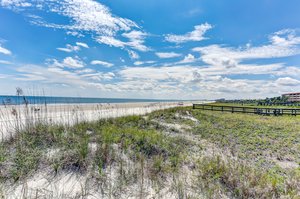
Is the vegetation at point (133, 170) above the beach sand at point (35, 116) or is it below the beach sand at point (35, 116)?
below

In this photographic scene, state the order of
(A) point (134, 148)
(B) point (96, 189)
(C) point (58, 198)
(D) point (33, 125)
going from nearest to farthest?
(C) point (58, 198) → (B) point (96, 189) → (A) point (134, 148) → (D) point (33, 125)

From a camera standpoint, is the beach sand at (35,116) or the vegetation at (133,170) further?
the beach sand at (35,116)

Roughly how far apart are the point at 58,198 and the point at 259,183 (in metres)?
3.83

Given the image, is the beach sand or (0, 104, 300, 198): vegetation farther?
the beach sand

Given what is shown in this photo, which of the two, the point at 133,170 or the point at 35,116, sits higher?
the point at 35,116

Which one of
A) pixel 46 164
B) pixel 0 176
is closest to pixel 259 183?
pixel 46 164

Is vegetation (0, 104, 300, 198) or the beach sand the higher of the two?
the beach sand

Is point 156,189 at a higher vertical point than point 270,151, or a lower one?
higher

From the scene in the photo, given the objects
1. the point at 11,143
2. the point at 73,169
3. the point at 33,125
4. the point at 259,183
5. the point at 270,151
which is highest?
the point at 33,125

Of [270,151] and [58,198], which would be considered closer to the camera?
[58,198]

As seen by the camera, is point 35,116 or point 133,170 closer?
point 133,170

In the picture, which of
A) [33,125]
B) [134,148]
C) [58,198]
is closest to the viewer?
[58,198]

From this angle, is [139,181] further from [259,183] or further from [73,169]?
[259,183]

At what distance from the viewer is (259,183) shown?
3.29m
